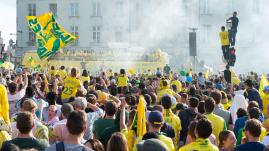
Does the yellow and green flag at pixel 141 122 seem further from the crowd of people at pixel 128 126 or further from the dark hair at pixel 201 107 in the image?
the dark hair at pixel 201 107

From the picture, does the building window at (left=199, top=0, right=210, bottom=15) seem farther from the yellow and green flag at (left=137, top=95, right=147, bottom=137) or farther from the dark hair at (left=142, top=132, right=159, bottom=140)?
the dark hair at (left=142, top=132, right=159, bottom=140)

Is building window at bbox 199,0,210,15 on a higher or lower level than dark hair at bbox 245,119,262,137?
higher

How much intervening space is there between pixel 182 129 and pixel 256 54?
63378 millimetres

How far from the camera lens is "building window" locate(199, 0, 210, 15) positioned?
73625 mm

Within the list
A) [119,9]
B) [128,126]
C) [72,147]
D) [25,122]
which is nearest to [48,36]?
[128,126]

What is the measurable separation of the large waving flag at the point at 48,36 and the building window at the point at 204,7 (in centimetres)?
5039

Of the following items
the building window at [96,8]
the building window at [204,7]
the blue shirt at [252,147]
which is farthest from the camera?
the building window at [204,7]

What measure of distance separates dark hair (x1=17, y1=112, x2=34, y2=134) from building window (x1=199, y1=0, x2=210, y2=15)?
67332mm

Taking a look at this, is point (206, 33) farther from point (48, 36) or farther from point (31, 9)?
point (48, 36)

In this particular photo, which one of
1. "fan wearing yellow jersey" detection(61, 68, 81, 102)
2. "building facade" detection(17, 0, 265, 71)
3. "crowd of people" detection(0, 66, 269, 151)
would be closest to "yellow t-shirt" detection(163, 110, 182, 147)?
"crowd of people" detection(0, 66, 269, 151)

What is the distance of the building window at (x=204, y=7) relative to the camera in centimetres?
7362

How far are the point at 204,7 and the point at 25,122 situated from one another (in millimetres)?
67779

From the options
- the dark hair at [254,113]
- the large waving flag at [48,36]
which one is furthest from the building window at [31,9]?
the dark hair at [254,113]

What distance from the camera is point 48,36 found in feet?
78.2
